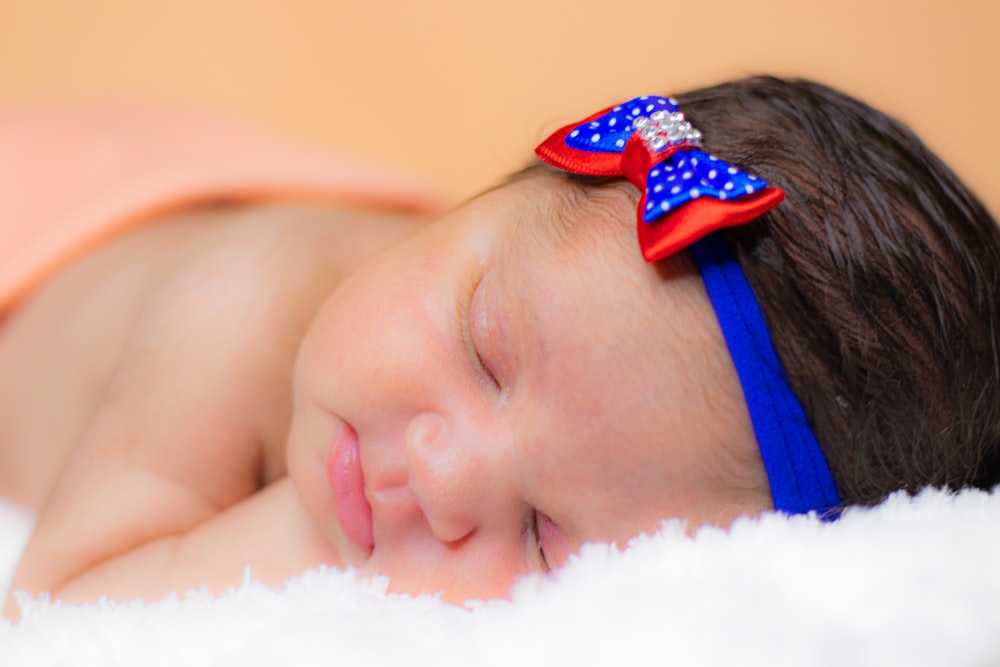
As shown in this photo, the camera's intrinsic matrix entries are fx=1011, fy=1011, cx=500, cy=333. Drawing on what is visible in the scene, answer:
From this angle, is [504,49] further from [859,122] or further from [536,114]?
[859,122]

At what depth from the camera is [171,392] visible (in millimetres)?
1114

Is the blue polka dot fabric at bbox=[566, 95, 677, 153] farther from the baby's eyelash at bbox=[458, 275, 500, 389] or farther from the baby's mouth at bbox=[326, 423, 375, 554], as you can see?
the baby's mouth at bbox=[326, 423, 375, 554]

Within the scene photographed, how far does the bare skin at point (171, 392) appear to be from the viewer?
3.42ft

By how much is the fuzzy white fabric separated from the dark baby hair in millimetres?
55

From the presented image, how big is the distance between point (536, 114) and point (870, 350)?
157 cm

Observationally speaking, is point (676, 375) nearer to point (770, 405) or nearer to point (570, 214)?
point (770, 405)

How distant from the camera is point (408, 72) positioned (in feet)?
7.64

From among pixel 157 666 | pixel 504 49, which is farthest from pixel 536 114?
pixel 157 666

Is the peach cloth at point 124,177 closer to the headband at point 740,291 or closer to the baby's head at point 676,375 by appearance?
the baby's head at point 676,375

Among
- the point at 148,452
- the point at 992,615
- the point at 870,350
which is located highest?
the point at 870,350

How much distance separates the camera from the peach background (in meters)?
2.20

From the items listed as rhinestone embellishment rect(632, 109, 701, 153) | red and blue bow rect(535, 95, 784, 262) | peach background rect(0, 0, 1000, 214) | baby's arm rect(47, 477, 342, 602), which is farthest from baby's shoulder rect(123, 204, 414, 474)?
peach background rect(0, 0, 1000, 214)

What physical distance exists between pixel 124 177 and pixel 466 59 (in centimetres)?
100

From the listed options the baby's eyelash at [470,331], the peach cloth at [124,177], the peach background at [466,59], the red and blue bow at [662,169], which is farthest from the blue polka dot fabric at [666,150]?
the peach background at [466,59]
